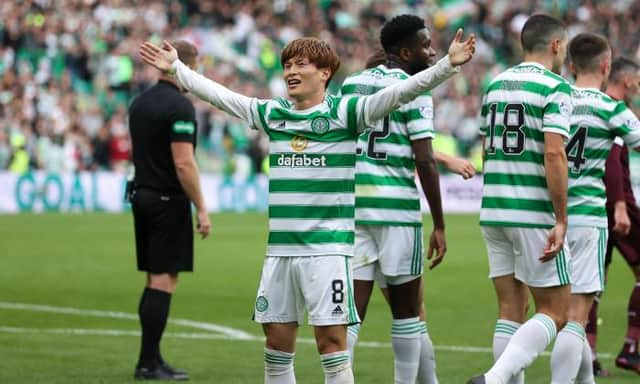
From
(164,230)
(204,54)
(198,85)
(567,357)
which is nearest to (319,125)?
(198,85)

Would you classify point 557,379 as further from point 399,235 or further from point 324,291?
point 324,291

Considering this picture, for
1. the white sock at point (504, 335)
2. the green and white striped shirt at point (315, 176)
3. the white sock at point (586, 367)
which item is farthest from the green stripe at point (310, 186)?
the white sock at point (586, 367)

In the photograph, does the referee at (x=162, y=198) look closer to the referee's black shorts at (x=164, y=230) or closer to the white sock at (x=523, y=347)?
the referee's black shorts at (x=164, y=230)

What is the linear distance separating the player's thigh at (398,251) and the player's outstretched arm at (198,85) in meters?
1.35

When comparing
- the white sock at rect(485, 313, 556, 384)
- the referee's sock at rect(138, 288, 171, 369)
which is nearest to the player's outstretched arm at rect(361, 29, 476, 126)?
the white sock at rect(485, 313, 556, 384)

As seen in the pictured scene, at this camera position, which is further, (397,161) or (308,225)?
(397,161)

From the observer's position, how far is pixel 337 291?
246 inches

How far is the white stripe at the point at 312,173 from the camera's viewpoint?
6.29 m

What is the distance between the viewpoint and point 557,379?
7.25 m

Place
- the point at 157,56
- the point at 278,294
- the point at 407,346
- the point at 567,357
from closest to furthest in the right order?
the point at 278,294 → the point at 157,56 → the point at 567,357 → the point at 407,346

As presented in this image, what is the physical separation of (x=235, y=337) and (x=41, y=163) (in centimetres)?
1805

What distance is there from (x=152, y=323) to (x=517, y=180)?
302 centimetres

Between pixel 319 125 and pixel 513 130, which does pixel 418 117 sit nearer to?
pixel 513 130

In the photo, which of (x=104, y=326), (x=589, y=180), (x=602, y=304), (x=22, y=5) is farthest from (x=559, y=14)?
(x=589, y=180)
